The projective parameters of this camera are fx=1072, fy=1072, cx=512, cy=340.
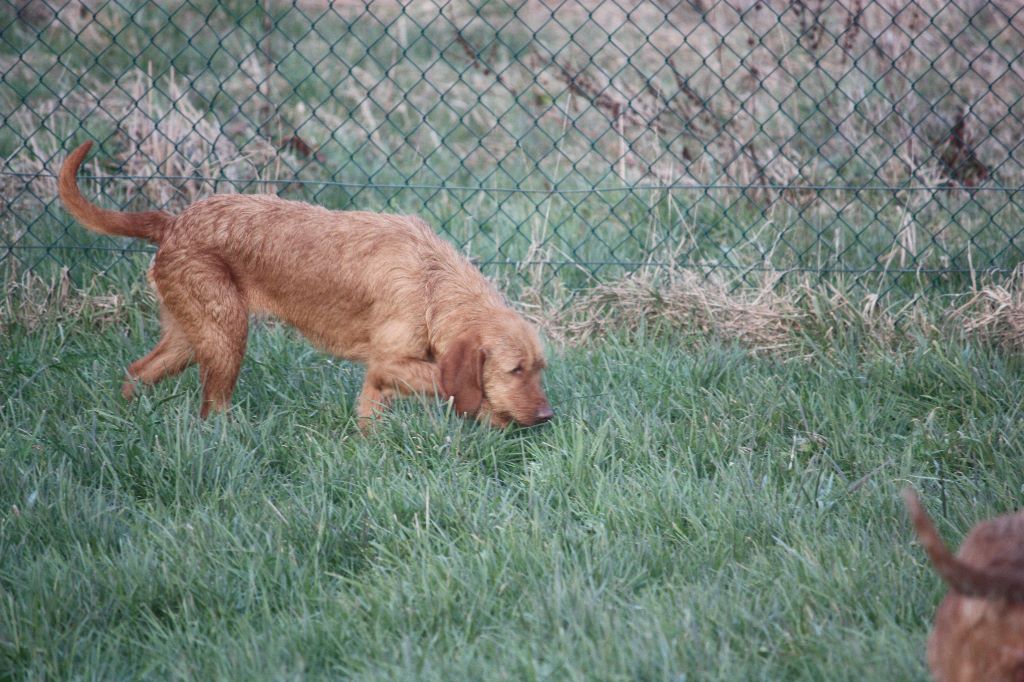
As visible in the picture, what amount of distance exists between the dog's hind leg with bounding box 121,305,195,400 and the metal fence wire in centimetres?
82

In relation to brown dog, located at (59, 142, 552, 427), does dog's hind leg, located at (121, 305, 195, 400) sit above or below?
below

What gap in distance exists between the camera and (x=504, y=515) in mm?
3219

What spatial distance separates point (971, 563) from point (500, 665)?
1041 millimetres

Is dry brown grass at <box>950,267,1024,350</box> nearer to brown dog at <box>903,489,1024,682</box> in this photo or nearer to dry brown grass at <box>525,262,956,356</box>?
dry brown grass at <box>525,262,956,356</box>

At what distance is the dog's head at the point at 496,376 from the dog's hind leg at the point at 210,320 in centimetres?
77

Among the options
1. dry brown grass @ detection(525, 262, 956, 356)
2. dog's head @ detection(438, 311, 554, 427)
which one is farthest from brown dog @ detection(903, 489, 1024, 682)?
dry brown grass @ detection(525, 262, 956, 356)

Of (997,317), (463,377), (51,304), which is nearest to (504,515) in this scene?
(463,377)

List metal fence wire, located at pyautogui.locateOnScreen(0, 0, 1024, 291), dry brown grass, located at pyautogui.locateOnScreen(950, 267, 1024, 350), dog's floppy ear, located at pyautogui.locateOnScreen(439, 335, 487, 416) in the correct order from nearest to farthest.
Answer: dog's floppy ear, located at pyautogui.locateOnScreen(439, 335, 487, 416), dry brown grass, located at pyautogui.locateOnScreen(950, 267, 1024, 350), metal fence wire, located at pyautogui.locateOnScreen(0, 0, 1024, 291)

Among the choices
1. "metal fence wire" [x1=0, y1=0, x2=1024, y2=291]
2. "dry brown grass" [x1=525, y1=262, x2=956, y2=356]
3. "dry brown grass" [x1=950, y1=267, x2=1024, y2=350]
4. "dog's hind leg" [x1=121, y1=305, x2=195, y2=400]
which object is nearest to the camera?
"dog's hind leg" [x1=121, y1=305, x2=195, y2=400]

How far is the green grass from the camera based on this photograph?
256 centimetres

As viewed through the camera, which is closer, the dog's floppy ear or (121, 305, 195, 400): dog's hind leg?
the dog's floppy ear

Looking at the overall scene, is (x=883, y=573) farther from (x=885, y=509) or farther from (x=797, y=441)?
(x=797, y=441)

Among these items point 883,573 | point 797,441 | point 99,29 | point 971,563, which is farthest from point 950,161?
point 99,29

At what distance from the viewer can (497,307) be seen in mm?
3943
